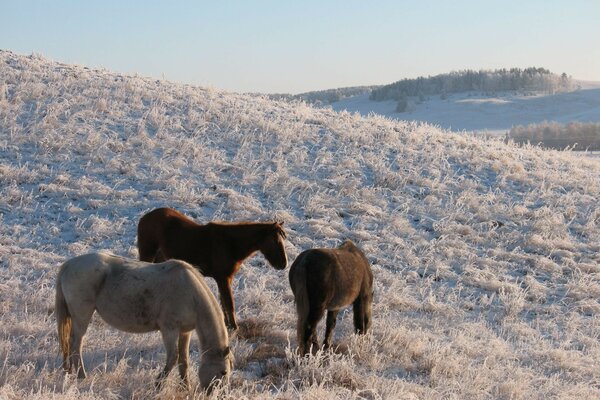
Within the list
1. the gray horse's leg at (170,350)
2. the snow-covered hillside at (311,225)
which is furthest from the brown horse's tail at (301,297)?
the gray horse's leg at (170,350)

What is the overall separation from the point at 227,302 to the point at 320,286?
1.68 m

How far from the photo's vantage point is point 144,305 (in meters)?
6.02

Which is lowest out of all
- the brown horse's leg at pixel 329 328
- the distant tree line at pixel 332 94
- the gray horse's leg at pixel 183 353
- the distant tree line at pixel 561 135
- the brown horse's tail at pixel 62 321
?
the distant tree line at pixel 561 135

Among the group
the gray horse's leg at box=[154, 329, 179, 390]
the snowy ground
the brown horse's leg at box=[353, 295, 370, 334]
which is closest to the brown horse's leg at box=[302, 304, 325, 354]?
the brown horse's leg at box=[353, 295, 370, 334]

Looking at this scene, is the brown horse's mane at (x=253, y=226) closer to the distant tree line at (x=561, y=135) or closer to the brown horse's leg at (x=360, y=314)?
the brown horse's leg at (x=360, y=314)

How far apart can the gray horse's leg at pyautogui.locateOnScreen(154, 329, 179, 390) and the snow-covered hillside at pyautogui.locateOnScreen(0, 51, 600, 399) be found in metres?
0.21

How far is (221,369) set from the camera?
559 cm

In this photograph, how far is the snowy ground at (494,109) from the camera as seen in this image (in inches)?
3093

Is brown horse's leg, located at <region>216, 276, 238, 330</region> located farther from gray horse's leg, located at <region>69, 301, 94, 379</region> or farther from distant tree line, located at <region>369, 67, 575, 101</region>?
distant tree line, located at <region>369, 67, 575, 101</region>

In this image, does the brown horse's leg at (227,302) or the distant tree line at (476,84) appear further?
the distant tree line at (476,84)

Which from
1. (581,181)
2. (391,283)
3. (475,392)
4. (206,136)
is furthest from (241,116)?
(475,392)

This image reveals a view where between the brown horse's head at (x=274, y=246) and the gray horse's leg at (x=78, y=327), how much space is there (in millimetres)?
2858

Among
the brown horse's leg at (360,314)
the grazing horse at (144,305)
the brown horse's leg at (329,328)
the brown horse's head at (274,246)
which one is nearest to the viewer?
the grazing horse at (144,305)

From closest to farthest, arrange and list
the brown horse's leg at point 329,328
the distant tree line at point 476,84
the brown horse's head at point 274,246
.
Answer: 1. the brown horse's leg at point 329,328
2. the brown horse's head at point 274,246
3. the distant tree line at point 476,84
